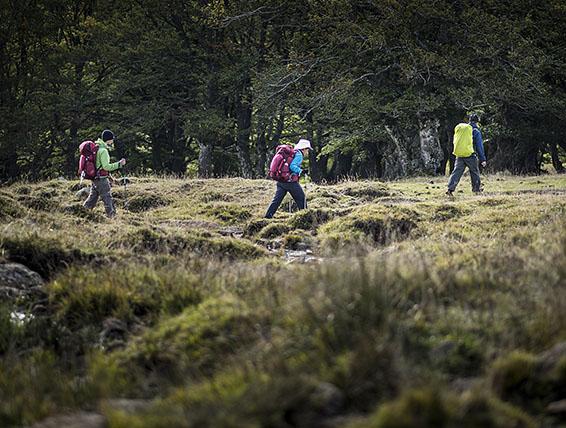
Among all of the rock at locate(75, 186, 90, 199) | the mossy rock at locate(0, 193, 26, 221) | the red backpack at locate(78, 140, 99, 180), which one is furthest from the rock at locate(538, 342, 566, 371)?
the rock at locate(75, 186, 90, 199)

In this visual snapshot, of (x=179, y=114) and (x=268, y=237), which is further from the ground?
(x=179, y=114)

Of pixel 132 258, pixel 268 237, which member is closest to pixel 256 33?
pixel 268 237

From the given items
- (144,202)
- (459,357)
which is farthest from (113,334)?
(144,202)

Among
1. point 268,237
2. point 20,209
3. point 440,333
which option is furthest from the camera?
point 268,237

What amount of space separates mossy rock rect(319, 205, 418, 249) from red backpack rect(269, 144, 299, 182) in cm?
188

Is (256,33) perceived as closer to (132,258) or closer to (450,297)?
(132,258)

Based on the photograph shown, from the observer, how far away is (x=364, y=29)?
111 ft

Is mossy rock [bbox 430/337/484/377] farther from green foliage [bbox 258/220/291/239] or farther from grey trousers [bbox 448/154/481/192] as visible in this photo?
grey trousers [bbox 448/154/481/192]

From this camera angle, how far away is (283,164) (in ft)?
57.6

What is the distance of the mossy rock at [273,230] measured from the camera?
16.4 m

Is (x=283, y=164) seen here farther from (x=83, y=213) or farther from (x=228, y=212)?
(x=83, y=213)

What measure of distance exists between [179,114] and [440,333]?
1501 inches

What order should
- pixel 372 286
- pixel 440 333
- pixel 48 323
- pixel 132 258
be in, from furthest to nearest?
pixel 132 258 → pixel 48 323 → pixel 372 286 → pixel 440 333

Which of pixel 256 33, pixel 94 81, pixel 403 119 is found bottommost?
pixel 403 119
